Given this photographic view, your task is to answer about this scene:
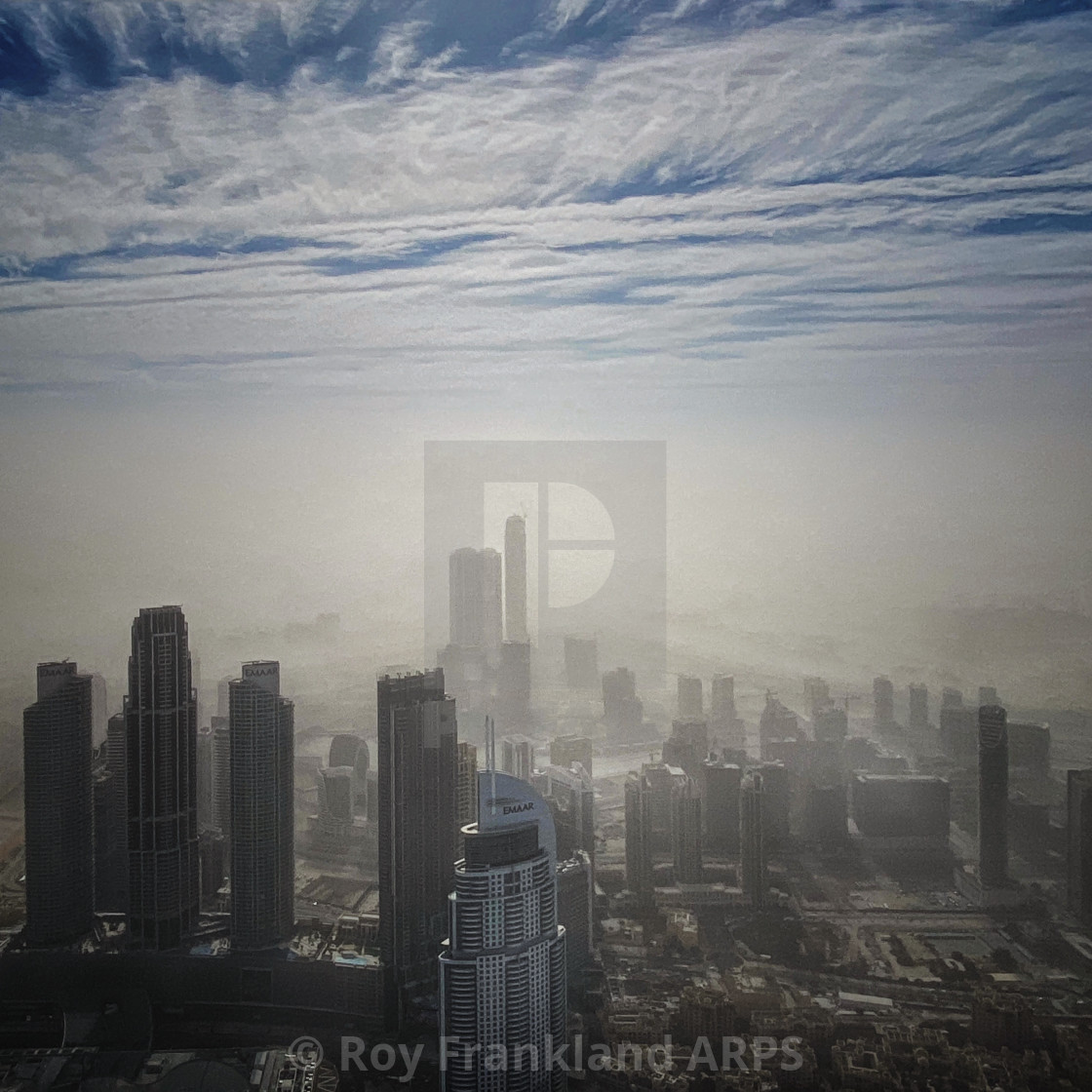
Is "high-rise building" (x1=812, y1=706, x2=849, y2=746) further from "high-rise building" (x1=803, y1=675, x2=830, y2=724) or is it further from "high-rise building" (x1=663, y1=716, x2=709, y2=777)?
"high-rise building" (x1=663, y1=716, x2=709, y2=777)

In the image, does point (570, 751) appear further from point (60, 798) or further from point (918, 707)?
point (60, 798)

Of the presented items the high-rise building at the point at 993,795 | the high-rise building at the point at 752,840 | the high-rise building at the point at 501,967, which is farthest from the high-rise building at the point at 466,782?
the high-rise building at the point at 993,795

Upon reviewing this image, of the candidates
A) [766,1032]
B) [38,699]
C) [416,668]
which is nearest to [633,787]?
[416,668]

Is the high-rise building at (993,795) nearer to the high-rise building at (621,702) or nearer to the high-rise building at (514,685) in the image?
the high-rise building at (621,702)

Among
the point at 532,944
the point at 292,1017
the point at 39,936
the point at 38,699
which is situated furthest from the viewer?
the point at 38,699

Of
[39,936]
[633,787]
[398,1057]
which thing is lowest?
[398,1057]

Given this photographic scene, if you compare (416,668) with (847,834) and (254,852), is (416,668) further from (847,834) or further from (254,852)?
(847,834)
